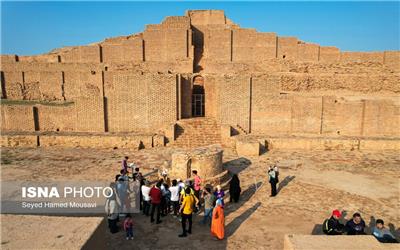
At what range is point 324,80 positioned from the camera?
67.0ft

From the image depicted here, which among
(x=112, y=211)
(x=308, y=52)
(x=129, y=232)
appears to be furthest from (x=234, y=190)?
(x=308, y=52)

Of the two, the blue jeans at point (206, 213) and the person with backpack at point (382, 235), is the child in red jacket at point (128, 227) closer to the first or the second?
the blue jeans at point (206, 213)

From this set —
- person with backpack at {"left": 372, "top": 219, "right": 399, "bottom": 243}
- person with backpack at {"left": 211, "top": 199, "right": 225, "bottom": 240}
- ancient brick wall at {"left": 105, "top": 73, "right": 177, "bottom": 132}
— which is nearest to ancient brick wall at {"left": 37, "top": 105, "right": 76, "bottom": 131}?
ancient brick wall at {"left": 105, "top": 73, "right": 177, "bottom": 132}

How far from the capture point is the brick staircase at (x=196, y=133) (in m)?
14.8

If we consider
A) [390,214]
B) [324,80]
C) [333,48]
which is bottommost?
[390,214]

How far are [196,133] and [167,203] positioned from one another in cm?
782

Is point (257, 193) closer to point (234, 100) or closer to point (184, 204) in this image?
point (184, 204)

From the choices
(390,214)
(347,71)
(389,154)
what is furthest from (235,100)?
(347,71)

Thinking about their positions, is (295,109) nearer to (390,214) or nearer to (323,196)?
(323,196)

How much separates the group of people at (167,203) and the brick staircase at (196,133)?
632 cm

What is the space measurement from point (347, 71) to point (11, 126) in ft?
73.1

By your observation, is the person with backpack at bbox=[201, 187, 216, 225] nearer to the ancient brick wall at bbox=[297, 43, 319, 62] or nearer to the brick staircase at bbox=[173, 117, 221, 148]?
the brick staircase at bbox=[173, 117, 221, 148]

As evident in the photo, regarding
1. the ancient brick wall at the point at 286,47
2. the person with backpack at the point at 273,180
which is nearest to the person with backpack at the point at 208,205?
the person with backpack at the point at 273,180

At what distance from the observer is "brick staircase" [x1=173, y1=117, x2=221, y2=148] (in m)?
14.8
